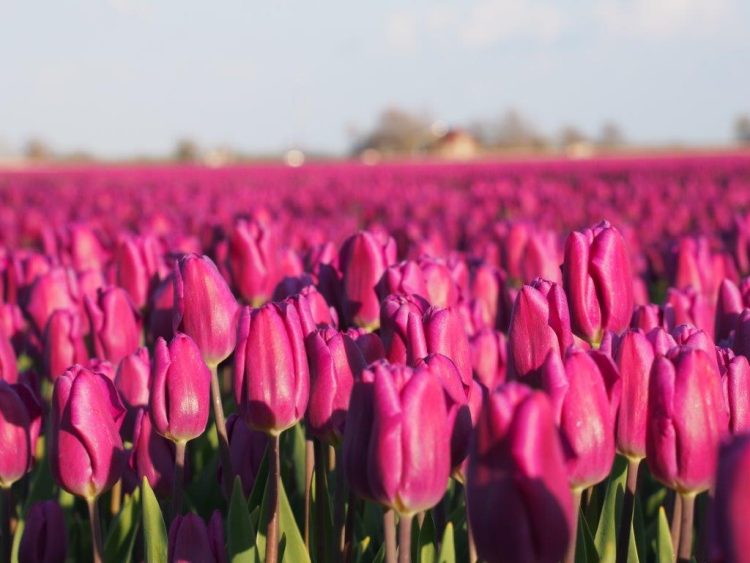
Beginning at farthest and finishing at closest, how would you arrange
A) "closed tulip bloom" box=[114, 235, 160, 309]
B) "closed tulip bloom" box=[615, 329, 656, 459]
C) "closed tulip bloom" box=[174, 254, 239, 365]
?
1. "closed tulip bloom" box=[114, 235, 160, 309]
2. "closed tulip bloom" box=[174, 254, 239, 365]
3. "closed tulip bloom" box=[615, 329, 656, 459]

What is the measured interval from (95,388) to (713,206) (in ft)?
16.4

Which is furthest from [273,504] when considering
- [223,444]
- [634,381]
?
[634,381]

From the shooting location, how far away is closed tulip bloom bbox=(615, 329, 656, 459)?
1147 mm

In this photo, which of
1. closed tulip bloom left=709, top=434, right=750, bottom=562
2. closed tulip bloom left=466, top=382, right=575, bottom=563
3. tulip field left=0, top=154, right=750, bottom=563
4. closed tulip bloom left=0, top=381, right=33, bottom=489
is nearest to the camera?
closed tulip bloom left=709, top=434, right=750, bottom=562

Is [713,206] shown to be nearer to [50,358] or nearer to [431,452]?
[50,358]

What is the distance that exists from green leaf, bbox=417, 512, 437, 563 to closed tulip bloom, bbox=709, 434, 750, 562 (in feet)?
2.25

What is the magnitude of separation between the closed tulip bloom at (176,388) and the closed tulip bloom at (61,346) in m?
0.70

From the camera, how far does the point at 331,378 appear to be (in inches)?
48.4

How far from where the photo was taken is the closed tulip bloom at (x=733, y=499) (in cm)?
67

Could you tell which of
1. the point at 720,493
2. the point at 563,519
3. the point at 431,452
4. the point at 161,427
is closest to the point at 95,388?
the point at 161,427

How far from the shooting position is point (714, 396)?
1.06 m

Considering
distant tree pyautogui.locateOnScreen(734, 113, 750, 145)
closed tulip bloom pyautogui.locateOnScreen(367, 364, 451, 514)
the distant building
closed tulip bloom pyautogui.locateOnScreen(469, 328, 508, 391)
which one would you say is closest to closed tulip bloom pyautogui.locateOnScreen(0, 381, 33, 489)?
closed tulip bloom pyautogui.locateOnScreen(367, 364, 451, 514)

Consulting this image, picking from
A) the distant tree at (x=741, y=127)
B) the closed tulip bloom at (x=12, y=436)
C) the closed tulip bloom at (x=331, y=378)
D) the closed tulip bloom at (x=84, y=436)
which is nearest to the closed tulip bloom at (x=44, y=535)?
the closed tulip bloom at (x=12, y=436)

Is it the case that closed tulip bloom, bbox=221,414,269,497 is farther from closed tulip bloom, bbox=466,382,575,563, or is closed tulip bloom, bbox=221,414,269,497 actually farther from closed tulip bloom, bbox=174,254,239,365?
closed tulip bloom, bbox=466,382,575,563
